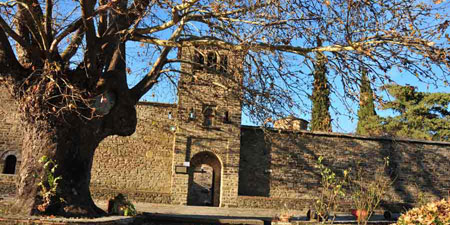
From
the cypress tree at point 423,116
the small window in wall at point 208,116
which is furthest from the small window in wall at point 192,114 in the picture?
the cypress tree at point 423,116

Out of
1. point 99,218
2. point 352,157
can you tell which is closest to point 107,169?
point 99,218

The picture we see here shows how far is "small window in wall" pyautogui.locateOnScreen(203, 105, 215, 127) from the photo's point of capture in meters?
17.8

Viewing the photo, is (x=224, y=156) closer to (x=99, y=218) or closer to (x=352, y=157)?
(x=352, y=157)

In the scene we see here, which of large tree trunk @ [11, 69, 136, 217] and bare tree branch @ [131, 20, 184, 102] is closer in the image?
large tree trunk @ [11, 69, 136, 217]

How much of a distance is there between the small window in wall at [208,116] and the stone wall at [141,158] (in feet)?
5.08

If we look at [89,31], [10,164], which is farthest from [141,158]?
[89,31]

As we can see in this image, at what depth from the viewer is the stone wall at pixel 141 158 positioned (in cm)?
1765

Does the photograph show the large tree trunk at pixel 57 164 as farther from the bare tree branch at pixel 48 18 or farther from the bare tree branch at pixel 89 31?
the bare tree branch at pixel 48 18

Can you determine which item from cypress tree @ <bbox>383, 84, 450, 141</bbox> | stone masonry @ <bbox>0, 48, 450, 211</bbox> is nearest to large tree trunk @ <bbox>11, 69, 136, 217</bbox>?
stone masonry @ <bbox>0, 48, 450, 211</bbox>

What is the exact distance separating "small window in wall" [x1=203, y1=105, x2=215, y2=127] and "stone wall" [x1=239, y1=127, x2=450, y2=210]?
1.65m

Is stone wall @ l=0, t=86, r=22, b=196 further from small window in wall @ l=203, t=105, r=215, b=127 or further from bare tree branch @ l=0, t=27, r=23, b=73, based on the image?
bare tree branch @ l=0, t=27, r=23, b=73

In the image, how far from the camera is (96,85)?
8758mm

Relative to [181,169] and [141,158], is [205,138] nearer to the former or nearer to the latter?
[181,169]

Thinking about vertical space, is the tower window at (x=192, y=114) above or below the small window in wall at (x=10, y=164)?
above
